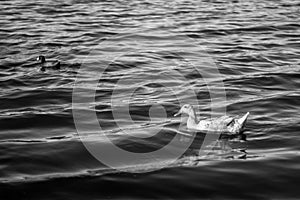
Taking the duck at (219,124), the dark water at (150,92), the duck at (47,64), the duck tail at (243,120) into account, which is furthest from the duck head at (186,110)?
the duck at (47,64)

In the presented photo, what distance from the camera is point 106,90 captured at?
50.4 feet

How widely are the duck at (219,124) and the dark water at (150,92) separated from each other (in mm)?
216

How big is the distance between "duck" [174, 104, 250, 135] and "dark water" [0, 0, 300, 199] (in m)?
0.22

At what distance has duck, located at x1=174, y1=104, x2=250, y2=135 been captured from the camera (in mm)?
11523

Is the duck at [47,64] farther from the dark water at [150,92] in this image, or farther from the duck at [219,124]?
the duck at [219,124]

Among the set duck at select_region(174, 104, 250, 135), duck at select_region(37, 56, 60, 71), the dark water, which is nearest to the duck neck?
duck at select_region(174, 104, 250, 135)

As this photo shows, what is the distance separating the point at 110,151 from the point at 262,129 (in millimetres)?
3428

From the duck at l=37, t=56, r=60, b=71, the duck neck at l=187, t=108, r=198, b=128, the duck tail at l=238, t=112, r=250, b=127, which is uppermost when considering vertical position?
the duck at l=37, t=56, r=60, b=71

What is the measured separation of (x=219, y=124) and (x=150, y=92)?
148 inches

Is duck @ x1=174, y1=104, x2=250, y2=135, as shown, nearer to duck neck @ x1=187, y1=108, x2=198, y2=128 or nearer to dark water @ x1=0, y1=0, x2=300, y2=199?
duck neck @ x1=187, y1=108, x2=198, y2=128

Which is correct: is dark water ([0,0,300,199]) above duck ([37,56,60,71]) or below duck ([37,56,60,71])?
below

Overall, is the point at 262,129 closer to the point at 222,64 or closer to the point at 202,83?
the point at 202,83

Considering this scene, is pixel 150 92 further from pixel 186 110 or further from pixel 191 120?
pixel 191 120

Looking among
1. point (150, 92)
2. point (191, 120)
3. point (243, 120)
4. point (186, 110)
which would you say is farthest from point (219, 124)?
point (150, 92)
